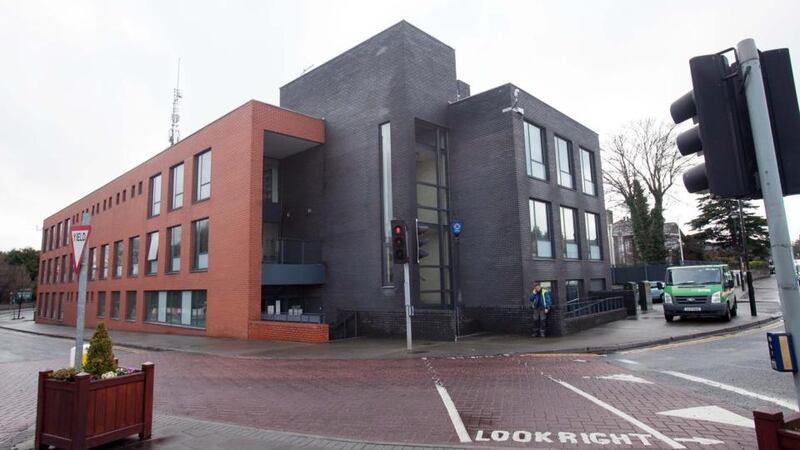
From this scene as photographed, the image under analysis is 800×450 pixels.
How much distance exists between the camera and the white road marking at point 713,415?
595 centimetres

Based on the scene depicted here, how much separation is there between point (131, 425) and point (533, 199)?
1747 centimetres

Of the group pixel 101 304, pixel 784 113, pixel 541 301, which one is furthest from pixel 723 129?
pixel 101 304

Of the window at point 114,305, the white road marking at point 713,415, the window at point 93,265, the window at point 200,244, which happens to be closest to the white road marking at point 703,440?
the white road marking at point 713,415

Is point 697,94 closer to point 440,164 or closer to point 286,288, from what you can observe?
point 440,164

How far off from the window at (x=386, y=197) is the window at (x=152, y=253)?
15.0 meters

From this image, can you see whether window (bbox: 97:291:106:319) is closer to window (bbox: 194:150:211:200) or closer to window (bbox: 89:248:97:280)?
window (bbox: 89:248:97:280)

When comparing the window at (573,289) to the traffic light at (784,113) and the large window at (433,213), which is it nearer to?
the large window at (433,213)

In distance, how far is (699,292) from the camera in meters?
17.7

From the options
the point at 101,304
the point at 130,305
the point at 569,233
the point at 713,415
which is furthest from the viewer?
the point at 101,304

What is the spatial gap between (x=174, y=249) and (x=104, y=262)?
12.5 m

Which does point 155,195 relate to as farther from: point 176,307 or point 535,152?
point 535,152

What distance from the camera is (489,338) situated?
1588 centimetres

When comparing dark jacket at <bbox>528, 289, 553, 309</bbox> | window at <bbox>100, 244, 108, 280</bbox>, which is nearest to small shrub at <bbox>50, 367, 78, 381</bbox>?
dark jacket at <bbox>528, 289, 553, 309</bbox>

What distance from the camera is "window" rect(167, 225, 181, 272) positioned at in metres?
25.3
